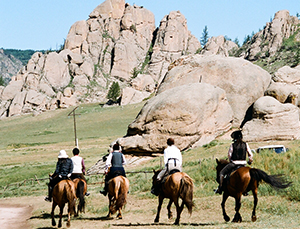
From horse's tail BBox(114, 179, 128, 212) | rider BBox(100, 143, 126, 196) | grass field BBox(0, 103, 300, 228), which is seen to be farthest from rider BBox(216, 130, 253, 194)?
rider BBox(100, 143, 126, 196)

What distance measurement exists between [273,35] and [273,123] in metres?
141

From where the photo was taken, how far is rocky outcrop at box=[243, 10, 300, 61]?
158 metres

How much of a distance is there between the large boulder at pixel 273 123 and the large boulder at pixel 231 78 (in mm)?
3257

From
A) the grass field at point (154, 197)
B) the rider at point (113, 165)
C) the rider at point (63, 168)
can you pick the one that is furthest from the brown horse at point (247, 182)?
the rider at point (63, 168)

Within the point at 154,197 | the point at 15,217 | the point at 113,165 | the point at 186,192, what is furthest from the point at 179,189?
the point at 15,217

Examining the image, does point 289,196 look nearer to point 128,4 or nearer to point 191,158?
point 191,158

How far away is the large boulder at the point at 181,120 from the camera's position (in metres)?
33.8

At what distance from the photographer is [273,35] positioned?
532ft

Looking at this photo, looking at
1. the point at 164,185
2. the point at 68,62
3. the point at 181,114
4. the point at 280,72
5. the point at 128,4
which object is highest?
the point at 128,4

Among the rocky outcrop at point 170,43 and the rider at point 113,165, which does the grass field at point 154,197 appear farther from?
the rocky outcrop at point 170,43

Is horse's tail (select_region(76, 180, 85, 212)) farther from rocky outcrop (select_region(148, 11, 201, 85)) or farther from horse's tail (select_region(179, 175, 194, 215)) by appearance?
rocky outcrop (select_region(148, 11, 201, 85))

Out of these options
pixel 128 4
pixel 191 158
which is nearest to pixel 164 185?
pixel 191 158

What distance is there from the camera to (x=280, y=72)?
40688mm

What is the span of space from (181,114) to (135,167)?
664 centimetres
